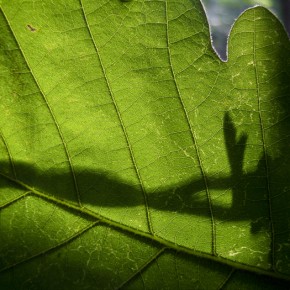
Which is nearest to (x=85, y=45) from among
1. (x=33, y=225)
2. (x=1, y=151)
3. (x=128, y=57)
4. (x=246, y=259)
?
(x=128, y=57)

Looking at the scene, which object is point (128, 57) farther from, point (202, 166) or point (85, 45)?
point (202, 166)

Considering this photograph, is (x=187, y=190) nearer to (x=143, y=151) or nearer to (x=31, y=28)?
(x=143, y=151)

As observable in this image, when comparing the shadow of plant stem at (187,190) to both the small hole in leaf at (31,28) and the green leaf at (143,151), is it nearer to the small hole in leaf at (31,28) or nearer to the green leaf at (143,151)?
the green leaf at (143,151)

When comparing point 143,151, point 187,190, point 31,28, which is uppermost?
point 31,28

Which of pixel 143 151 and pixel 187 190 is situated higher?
pixel 143 151

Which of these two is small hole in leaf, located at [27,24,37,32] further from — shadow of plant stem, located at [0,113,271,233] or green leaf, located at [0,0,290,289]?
shadow of plant stem, located at [0,113,271,233]

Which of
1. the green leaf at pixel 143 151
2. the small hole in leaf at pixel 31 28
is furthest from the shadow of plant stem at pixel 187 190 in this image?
the small hole in leaf at pixel 31 28

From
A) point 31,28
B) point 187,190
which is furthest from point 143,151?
point 31,28
